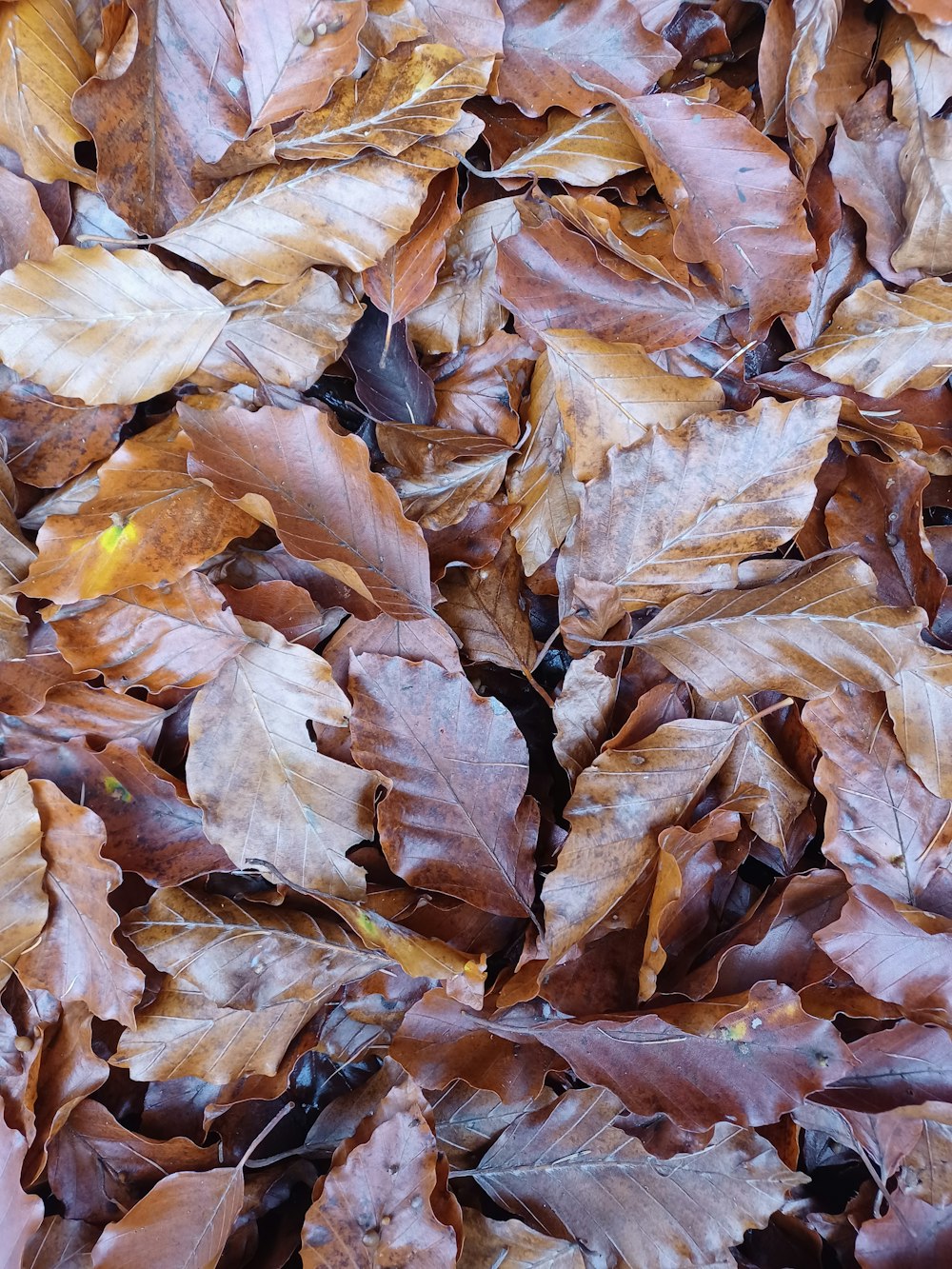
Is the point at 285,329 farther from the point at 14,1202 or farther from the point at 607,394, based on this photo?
the point at 14,1202

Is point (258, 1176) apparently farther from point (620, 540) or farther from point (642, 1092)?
point (620, 540)

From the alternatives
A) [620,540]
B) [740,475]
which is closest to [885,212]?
[740,475]

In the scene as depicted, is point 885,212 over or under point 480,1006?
over

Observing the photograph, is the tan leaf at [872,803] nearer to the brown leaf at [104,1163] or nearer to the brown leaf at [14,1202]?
the brown leaf at [104,1163]

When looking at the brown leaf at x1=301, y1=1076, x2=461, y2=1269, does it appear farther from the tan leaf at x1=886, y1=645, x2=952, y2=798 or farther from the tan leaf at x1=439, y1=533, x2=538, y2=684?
the tan leaf at x1=886, y1=645, x2=952, y2=798

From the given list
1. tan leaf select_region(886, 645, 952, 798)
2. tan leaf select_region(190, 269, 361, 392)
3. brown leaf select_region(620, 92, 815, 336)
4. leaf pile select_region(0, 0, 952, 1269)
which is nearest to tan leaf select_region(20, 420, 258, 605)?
leaf pile select_region(0, 0, 952, 1269)

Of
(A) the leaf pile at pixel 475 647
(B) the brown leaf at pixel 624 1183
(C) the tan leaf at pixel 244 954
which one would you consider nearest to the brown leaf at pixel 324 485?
(A) the leaf pile at pixel 475 647
